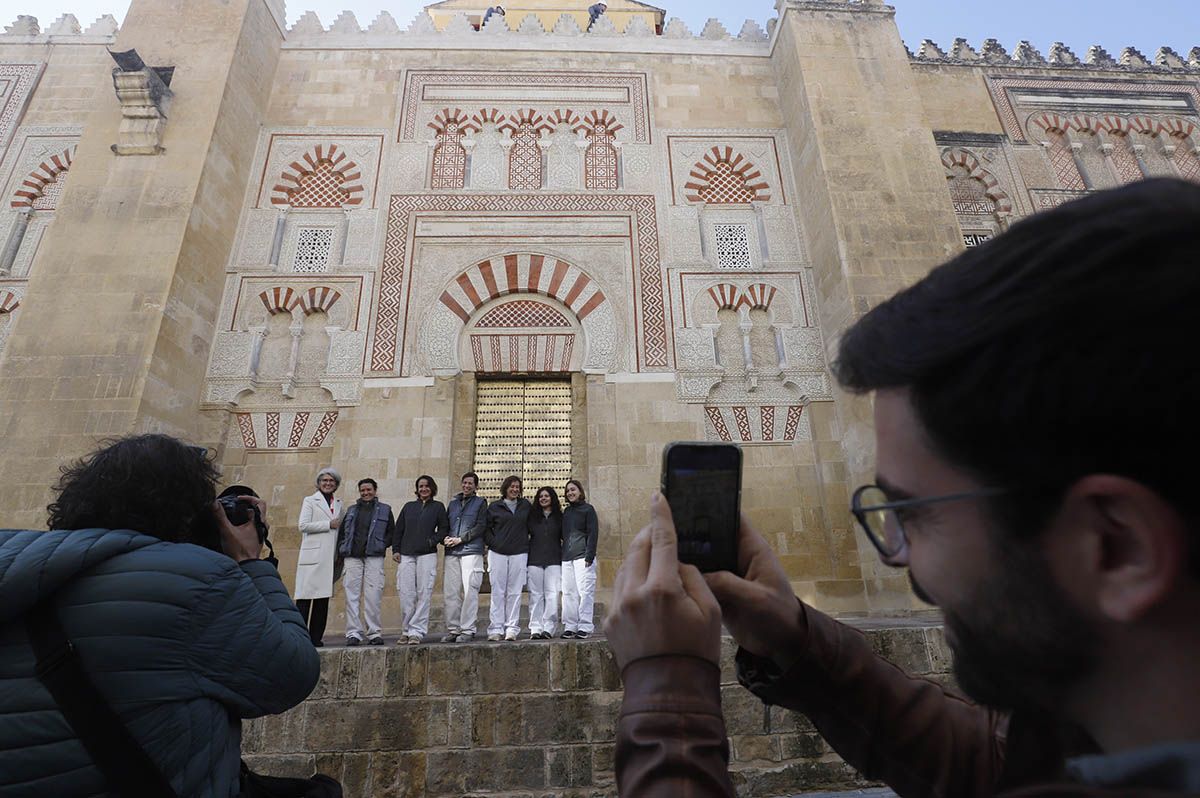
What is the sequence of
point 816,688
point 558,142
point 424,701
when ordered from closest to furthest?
point 816,688 → point 424,701 → point 558,142

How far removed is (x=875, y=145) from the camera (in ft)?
20.7

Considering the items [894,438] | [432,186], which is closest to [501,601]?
[894,438]

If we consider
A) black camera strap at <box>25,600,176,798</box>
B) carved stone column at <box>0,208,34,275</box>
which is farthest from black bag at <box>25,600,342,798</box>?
carved stone column at <box>0,208,34,275</box>

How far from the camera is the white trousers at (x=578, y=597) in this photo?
410cm

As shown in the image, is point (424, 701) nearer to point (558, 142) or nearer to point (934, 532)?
point (934, 532)

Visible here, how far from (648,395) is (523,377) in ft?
4.01

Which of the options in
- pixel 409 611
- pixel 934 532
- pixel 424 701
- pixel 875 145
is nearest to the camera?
pixel 934 532

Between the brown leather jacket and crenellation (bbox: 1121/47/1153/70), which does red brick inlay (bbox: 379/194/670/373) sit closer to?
the brown leather jacket

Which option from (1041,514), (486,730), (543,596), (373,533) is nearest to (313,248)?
(373,533)

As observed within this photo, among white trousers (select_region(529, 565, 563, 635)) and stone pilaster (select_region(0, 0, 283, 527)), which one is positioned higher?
stone pilaster (select_region(0, 0, 283, 527))

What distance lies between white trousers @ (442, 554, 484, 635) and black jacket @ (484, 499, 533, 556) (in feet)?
0.47

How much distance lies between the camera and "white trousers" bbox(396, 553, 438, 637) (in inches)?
159

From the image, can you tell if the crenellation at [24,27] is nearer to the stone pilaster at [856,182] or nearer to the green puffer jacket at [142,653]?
the stone pilaster at [856,182]

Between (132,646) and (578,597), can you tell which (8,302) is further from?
(132,646)
